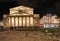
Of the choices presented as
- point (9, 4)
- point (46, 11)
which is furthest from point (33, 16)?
point (9, 4)

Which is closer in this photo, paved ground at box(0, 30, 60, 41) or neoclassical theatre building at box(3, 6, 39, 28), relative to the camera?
paved ground at box(0, 30, 60, 41)

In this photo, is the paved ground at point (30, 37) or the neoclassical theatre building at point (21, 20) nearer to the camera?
the paved ground at point (30, 37)

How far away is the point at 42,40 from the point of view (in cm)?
1045

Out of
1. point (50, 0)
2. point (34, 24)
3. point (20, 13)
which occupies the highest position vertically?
point (50, 0)

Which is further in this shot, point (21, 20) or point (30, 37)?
point (21, 20)

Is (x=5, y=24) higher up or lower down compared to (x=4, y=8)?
lower down

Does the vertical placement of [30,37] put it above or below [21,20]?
below

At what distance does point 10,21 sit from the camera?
→ 22.9 m

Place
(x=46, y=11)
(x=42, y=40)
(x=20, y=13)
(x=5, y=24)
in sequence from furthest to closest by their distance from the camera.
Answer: (x=46, y=11), (x=20, y=13), (x=5, y=24), (x=42, y=40)

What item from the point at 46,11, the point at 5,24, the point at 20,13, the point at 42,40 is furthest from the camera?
the point at 46,11

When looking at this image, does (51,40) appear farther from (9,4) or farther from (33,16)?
(9,4)

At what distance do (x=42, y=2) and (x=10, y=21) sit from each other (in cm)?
1313

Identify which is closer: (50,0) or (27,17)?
(27,17)

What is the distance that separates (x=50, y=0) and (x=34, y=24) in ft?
48.6
